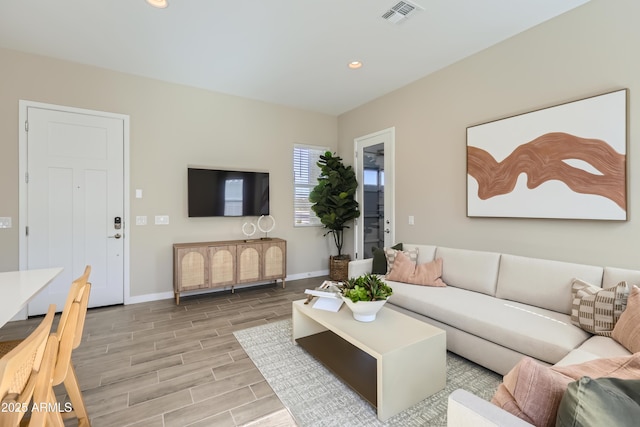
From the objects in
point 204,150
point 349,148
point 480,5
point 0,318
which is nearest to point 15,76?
point 204,150

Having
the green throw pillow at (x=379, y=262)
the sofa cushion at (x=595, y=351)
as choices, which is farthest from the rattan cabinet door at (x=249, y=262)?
the sofa cushion at (x=595, y=351)

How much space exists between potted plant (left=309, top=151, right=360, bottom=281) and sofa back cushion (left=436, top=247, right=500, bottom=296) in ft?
6.45

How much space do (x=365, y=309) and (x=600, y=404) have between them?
4.82 ft

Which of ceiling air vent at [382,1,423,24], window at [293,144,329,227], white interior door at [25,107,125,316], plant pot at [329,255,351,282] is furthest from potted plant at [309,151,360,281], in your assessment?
white interior door at [25,107,125,316]

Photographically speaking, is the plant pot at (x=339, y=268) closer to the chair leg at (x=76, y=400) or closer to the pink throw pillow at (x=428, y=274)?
the pink throw pillow at (x=428, y=274)

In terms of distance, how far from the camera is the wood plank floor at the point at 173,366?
183cm

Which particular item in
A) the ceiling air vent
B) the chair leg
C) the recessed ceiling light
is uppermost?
the recessed ceiling light

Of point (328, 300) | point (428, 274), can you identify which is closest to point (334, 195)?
point (428, 274)

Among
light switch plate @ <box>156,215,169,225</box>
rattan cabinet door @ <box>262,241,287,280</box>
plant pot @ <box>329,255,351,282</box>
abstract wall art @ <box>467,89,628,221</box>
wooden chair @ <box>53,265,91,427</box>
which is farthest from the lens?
plant pot @ <box>329,255,351,282</box>

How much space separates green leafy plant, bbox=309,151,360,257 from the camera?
4918 millimetres

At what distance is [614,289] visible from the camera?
195 cm

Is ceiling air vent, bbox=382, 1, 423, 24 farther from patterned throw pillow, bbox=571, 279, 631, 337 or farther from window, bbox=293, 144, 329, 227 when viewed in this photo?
window, bbox=293, 144, 329, 227

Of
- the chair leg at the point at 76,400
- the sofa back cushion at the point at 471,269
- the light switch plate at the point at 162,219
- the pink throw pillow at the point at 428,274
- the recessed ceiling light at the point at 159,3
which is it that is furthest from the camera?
the light switch plate at the point at 162,219

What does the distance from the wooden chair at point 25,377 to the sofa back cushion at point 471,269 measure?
312 centimetres
